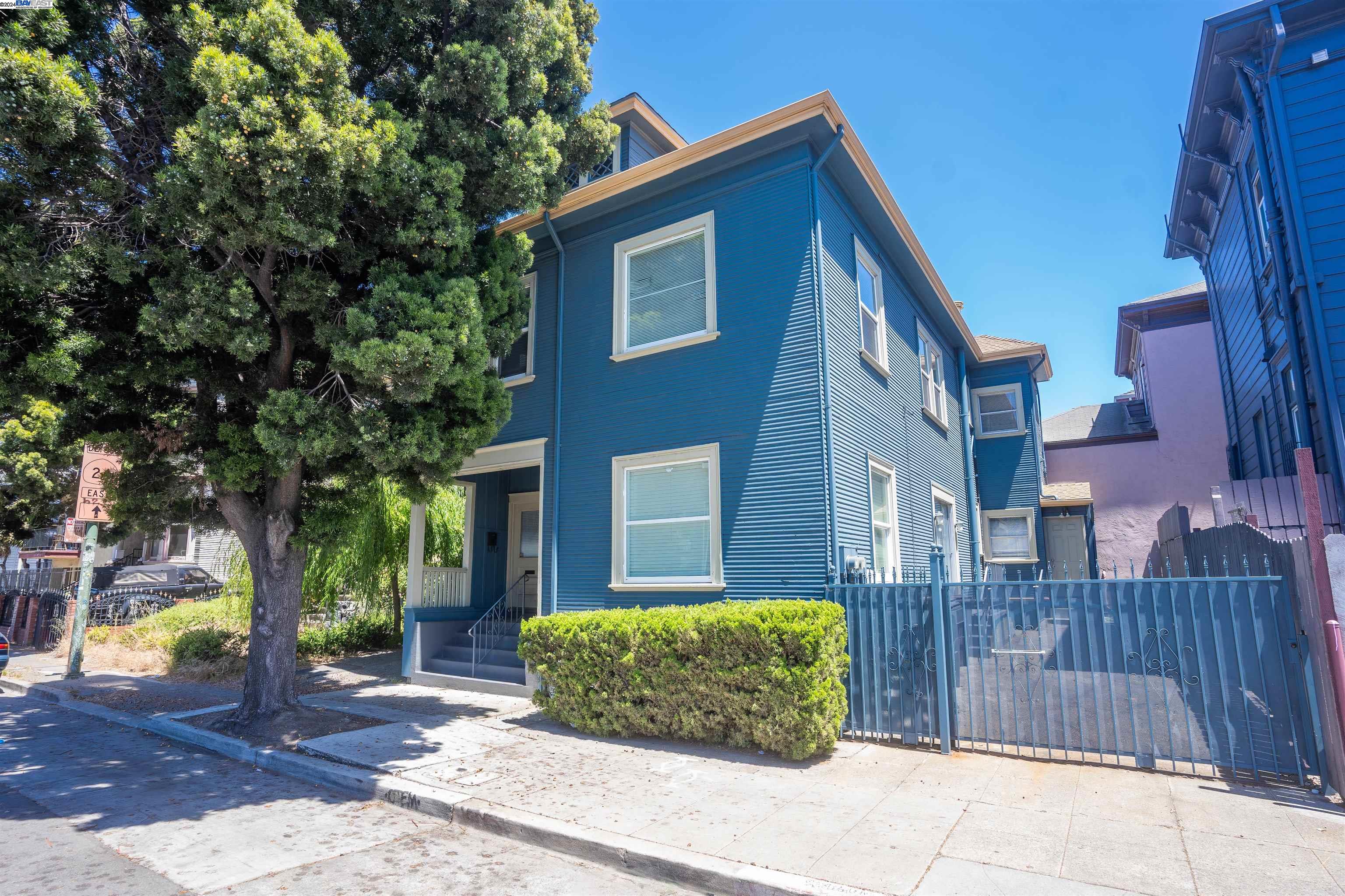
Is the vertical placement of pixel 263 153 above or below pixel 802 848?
above

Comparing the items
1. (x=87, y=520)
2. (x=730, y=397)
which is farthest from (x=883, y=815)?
(x=87, y=520)

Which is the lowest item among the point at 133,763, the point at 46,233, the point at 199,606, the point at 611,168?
the point at 133,763

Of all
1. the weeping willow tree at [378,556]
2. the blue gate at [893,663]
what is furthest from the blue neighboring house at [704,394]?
the weeping willow tree at [378,556]

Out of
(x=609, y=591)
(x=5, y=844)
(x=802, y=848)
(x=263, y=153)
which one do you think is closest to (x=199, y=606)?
(x=609, y=591)

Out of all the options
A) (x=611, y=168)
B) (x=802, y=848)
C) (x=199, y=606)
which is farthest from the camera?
(x=199, y=606)

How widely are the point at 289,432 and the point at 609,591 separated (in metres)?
4.52

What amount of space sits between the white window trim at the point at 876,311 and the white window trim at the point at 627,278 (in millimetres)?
2259

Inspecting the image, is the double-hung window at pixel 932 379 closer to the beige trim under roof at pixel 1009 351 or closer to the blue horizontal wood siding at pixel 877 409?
the blue horizontal wood siding at pixel 877 409

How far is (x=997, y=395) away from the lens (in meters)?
18.8

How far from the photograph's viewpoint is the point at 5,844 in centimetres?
512

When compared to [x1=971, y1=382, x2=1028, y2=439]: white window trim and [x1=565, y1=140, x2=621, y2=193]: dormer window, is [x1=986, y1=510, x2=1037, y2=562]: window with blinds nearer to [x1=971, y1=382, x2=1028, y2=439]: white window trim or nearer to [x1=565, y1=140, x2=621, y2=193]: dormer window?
[x1=971, y1=382, x2=1028, y2=439]: white window trim

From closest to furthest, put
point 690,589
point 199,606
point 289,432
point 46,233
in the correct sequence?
point 46,233 → point 289,432 → point 690,589 → point 199,606

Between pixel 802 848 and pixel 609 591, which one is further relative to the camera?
pixel 609 591

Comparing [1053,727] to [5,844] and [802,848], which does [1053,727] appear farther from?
[5,844]
